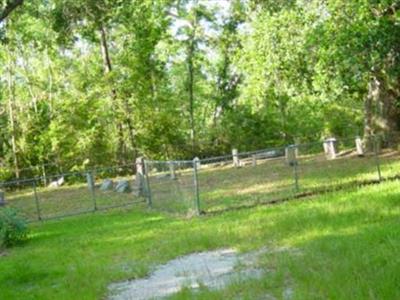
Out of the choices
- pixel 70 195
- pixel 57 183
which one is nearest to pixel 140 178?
pixel 70 195

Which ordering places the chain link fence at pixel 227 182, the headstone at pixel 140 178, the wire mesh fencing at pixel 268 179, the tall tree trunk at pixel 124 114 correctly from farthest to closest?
the tall tree trunk at pixel 124 114, the headstone at pixel 140 178, the chain link fence at pixel 227 182, the wire mesh fencing at pixel 268 179

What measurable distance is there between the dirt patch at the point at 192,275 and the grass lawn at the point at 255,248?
0.21 m

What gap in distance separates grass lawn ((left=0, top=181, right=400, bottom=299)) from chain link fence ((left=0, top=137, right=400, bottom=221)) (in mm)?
1143

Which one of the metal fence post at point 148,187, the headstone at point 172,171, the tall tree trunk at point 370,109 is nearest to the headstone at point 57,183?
the metal fence post at point 148,187

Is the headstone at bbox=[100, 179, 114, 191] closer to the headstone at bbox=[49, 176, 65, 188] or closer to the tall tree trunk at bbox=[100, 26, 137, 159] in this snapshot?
the headstone at bbox=[49, 176, 65, 188]

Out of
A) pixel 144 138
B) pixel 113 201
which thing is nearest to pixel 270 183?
pixel 113 201

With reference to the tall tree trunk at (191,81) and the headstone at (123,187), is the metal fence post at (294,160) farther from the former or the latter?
the tall tree trunk at (191,81)

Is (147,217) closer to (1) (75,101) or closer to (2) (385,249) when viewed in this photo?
(2) (385,249)

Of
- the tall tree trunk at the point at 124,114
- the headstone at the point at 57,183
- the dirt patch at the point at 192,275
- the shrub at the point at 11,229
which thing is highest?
the tall tree trunk at the point at 124,114

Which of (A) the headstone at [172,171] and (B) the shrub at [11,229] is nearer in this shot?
(B) the shrub at [11,229]

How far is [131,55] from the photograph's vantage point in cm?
3241

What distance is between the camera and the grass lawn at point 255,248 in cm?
648

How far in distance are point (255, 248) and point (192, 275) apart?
4.87 feet

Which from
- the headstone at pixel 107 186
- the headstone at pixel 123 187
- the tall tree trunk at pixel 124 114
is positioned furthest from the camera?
the tall tree trunk at pixel 124 114
